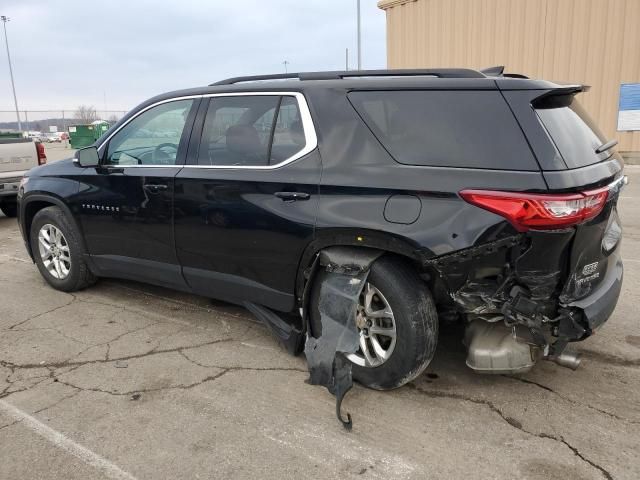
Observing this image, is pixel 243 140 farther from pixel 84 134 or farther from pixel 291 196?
pixel 84 134

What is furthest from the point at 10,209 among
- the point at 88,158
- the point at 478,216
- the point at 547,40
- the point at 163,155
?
the point at 547,40

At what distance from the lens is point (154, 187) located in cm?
400

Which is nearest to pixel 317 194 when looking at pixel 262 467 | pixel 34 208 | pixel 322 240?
pixel 322 240

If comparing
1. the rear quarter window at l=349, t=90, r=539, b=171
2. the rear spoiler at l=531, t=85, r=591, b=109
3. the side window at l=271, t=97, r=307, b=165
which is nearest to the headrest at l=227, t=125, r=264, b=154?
the side window at l=271, t=97, r=307, b=165

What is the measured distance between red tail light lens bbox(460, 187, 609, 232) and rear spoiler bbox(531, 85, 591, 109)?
1.65 ft

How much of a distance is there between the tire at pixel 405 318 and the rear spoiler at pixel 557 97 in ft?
3.56

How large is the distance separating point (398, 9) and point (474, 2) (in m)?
2.76

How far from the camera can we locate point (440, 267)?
9.16ft

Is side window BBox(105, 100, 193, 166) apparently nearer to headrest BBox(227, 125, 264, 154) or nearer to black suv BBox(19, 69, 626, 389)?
black suv BBox(19, 69, 626, 389)

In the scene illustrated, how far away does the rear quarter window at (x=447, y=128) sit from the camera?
269 centimetres

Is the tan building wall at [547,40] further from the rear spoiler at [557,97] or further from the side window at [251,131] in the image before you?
the side window at [251,131]

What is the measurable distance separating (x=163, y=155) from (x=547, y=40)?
14.1 metres

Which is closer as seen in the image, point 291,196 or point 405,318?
point 405,318

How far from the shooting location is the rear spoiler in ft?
8.95
